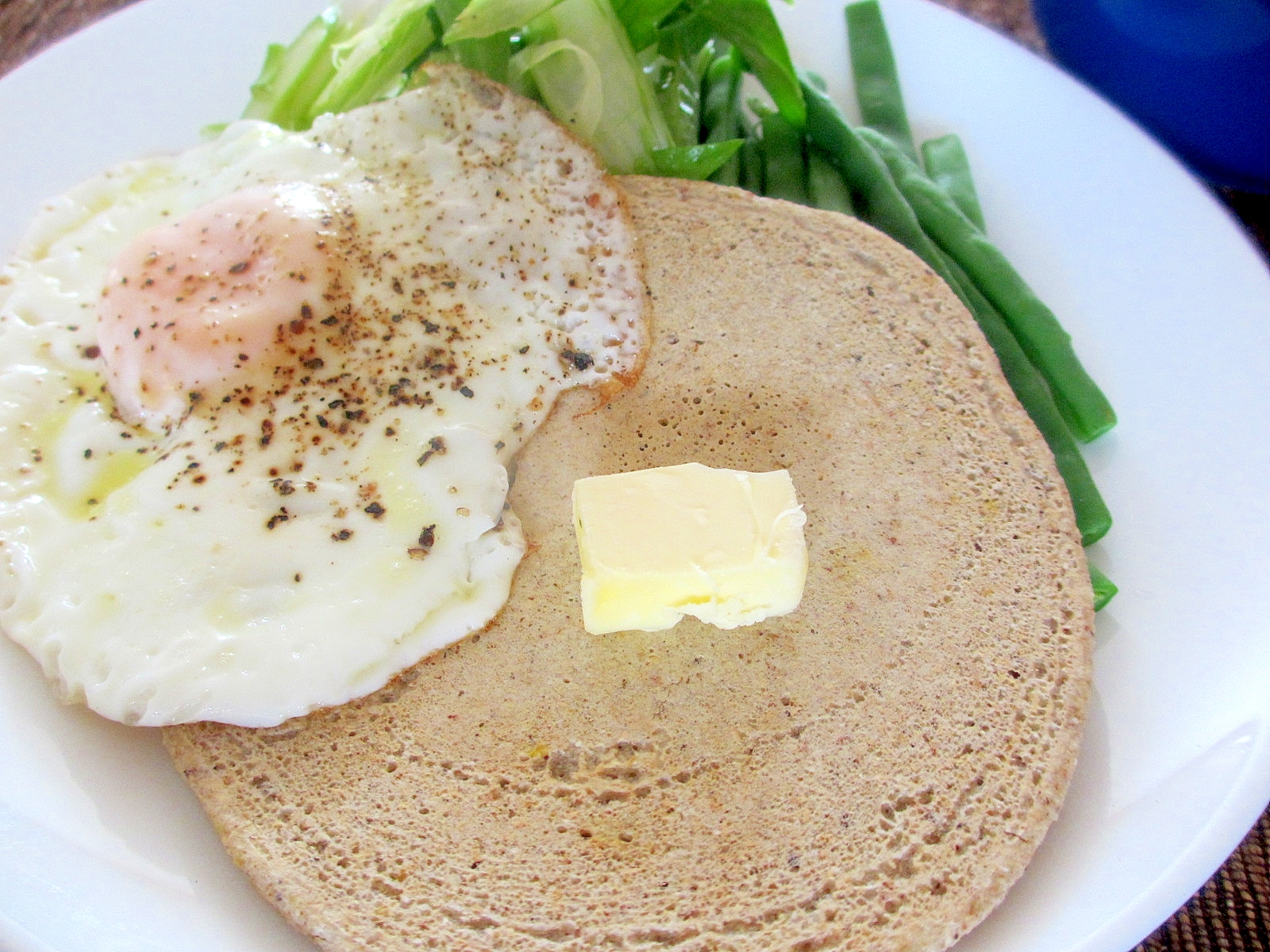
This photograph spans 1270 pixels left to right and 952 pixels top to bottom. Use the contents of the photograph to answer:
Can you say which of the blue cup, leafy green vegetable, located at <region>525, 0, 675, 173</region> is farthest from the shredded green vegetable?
the blue cup

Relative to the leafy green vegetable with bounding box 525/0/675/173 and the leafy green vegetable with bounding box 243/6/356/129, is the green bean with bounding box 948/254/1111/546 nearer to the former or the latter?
the leafy green vegetable with bounding box 525/0/675/173

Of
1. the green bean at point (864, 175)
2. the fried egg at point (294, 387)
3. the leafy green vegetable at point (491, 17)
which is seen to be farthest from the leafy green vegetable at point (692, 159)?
the leafy green vegetable at point (491, 17)

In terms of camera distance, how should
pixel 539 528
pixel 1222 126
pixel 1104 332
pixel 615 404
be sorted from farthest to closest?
pixel 1222 126, pixel 1104 332, pixel 615 404, pixel 539 528

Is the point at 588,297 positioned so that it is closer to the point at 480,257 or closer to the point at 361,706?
the point at 480,257

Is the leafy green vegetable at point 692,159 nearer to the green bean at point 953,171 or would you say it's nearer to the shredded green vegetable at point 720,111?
the shredded green vegetable at point 720,111

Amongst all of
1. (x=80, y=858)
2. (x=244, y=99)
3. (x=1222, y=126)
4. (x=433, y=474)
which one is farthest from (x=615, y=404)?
(x=1222, y=126)

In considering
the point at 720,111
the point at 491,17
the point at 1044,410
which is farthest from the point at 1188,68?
the point at 491,17
